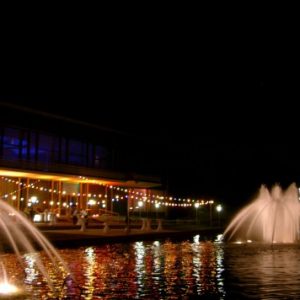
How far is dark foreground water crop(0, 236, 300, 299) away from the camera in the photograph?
39.1 feet

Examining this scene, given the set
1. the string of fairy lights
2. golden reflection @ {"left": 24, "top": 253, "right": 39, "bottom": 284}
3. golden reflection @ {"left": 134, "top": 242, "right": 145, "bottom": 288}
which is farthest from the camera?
the string of fairy lights

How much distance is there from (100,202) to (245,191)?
88.7ft

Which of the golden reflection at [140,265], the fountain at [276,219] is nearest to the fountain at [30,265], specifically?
the golden reflection at [140,265]

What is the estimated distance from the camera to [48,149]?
40781 mm

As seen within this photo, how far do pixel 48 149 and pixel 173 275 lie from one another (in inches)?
1081

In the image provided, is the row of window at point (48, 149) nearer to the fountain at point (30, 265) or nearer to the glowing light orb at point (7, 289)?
the fountain at point (30, 265)

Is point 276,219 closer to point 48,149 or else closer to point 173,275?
point 48,149

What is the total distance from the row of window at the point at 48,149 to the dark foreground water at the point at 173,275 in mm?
17335

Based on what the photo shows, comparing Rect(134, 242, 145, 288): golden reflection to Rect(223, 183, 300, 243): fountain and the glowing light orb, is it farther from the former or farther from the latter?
Rect(223, 183, 300, 243): fountain

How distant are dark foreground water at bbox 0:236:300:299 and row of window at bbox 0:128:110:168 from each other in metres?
17.3

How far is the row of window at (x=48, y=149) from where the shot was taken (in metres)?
37.5

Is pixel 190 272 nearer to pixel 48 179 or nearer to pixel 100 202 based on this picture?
pixel 48 179

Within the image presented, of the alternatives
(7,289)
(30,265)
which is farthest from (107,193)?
(7,289)

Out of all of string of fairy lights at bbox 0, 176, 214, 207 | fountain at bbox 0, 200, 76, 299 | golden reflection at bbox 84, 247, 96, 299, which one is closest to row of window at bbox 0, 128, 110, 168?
string of fairy lights at bbox 0, 176, 214, 207
